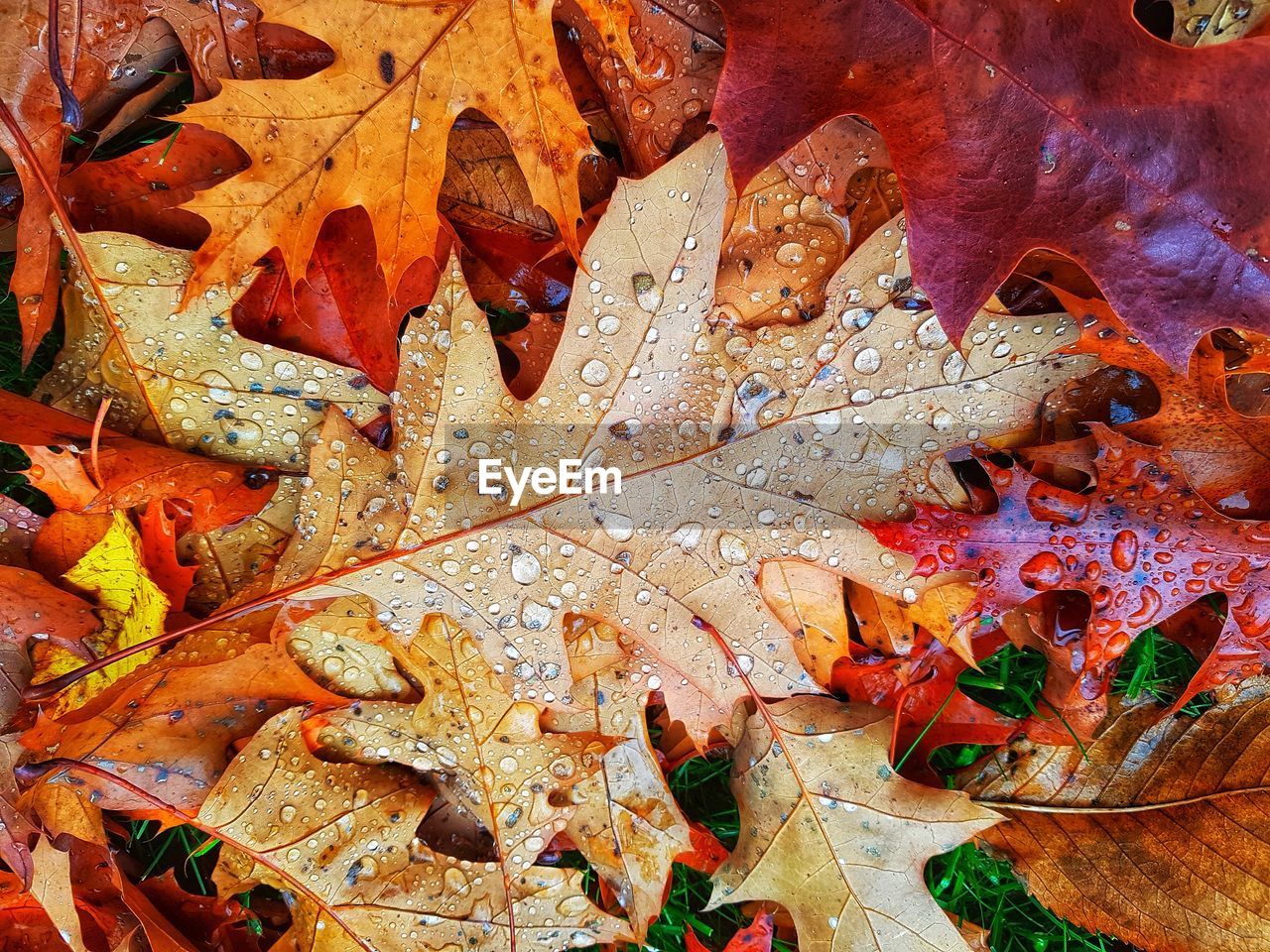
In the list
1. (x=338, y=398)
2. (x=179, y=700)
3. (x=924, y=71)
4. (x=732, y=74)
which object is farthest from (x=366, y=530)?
(x=924, y=71)

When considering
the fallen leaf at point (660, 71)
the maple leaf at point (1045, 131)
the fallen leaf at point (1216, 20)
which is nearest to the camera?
the maple leaf at point (1045, 131)

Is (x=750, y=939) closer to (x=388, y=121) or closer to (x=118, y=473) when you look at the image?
(x=118, y=473)

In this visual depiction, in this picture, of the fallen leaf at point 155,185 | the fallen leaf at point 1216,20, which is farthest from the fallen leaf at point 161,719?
the fallen leaf at point 1216,20

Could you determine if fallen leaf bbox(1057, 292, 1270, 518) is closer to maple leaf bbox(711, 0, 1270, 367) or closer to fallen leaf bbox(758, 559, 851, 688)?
maple leaf bbox(711, 0, 1270, 367)

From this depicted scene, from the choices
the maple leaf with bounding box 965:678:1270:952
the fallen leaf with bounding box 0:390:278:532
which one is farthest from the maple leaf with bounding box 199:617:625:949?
the maple leaf with bounding box 965:678:1270:952

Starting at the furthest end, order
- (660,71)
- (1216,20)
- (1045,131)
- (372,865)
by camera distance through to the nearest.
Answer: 1. (372,865)
2. (660,71)
3. (1216,20)
4. (1045,131)

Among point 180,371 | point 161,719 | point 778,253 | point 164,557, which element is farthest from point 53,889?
point 778,253

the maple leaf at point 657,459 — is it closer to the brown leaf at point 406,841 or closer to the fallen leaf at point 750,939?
the brown leaf at point 406,841
